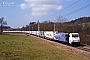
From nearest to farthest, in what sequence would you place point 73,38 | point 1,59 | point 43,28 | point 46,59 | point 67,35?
point 1,59, point 46,59, point 73,38, point 67,35, point 43,28

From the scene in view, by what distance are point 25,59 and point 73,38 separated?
2273 cm

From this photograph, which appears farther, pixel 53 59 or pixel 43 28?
pixel 43 28

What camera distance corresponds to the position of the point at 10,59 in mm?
14969

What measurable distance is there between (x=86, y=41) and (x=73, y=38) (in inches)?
246

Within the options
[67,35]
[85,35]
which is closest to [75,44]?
[67,35]

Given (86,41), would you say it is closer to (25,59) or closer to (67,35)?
(67,35)

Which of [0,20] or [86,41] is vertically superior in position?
[0,20]

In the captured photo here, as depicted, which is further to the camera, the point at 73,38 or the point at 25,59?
the point at 73,38

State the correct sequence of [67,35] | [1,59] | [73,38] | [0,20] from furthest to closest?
[0,20] < [67,35] < [73,38] < [1,59]

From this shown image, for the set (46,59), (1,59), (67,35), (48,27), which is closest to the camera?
(1,59)

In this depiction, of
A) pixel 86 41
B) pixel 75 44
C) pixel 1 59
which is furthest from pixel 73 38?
pixel 1 59

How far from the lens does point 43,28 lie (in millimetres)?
126188

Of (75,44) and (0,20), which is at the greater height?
(0,20)

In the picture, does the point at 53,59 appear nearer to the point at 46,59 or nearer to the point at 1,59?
the point at 46,59
